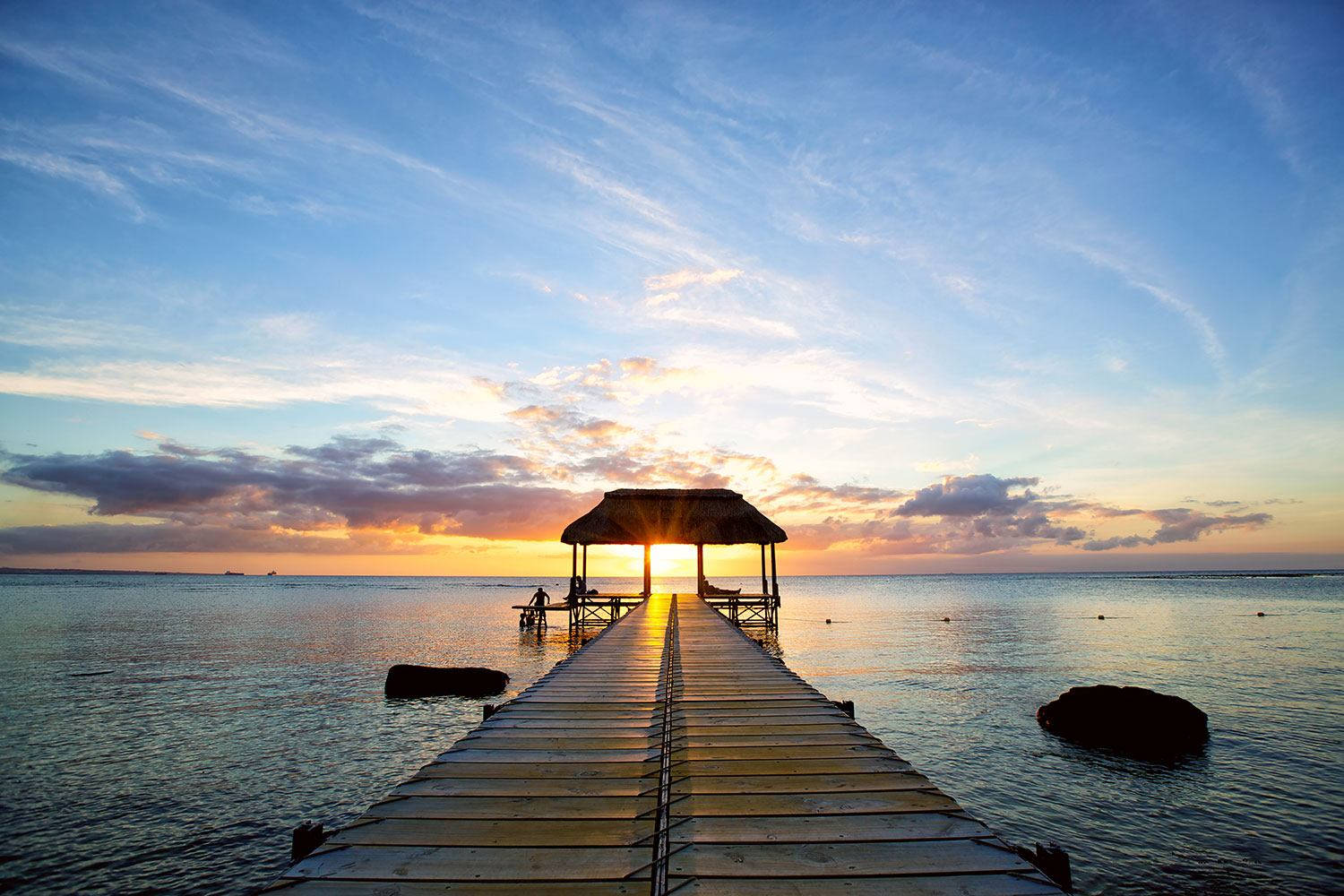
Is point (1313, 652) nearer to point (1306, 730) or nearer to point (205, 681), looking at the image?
point (1306, 730)

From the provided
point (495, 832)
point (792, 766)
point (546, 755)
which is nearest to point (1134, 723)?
point (792, 766)

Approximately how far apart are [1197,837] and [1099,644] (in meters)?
24.6

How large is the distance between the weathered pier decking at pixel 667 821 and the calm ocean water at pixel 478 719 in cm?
470

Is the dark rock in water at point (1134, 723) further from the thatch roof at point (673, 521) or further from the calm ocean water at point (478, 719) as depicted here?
the thatch roof at point (673, 521)

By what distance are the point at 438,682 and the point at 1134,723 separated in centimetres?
1668

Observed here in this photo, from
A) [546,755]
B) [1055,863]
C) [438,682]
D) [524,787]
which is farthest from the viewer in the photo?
[438,682]

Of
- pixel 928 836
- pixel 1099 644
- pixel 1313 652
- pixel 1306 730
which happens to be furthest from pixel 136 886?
pixel 1313 652

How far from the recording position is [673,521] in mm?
32469

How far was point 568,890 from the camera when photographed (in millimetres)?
3352

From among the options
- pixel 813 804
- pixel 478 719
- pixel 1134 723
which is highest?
pixel 813 804

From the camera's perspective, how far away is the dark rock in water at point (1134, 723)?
1303 cm

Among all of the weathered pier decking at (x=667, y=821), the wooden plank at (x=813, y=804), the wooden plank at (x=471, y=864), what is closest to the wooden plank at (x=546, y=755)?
the weathered pier decking at (x=667, y=821)

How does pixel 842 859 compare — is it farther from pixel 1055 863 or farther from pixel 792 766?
pixel 792 766

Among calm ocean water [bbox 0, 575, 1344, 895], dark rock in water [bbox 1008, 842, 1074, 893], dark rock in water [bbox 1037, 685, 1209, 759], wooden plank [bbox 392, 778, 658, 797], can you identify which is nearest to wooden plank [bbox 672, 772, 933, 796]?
Result: wooden plank [bbox 392, 778, 658, 797]
